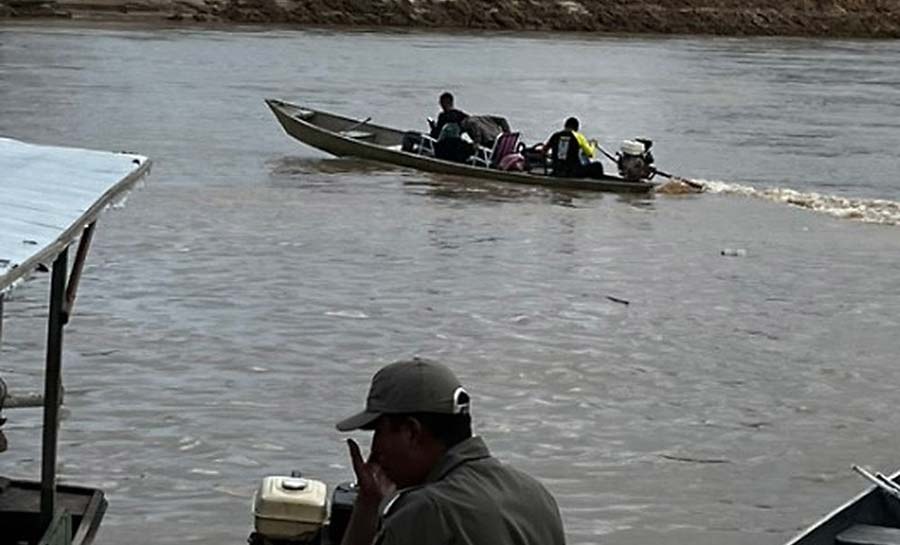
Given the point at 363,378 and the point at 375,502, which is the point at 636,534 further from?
the point at 375,502

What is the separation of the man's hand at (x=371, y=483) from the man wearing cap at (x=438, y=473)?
105 mm

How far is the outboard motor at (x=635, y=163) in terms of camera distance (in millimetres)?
25237

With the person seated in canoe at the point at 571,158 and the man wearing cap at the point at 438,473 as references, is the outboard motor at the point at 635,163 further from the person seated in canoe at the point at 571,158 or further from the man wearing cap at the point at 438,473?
the man wearing cap at the point at 438,473

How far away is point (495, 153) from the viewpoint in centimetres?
2541

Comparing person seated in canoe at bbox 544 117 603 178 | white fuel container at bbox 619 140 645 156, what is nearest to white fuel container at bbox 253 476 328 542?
person seated in canoe at bbox 544 117 603 178

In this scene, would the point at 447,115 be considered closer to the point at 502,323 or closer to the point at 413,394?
the point at 502,323

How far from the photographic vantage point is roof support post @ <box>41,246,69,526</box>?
622cm

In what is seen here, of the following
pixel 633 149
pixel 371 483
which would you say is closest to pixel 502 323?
pixel 633 149

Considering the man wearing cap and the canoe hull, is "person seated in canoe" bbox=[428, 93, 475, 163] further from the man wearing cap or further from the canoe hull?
the man wearing cap

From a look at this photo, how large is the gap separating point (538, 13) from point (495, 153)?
54332 millimetres

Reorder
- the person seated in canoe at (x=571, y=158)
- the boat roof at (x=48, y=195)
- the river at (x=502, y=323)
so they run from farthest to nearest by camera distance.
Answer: the person seated in canoe at (x=571, y=158) < the river at (x=502, y=323) < the boat roof at (x=48, y=195)

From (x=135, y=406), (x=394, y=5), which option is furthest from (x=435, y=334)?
(x=394, y=5)

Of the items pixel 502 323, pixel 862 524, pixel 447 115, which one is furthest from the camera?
pixel 447 115

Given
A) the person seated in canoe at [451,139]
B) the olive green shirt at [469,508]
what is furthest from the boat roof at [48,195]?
the person seated in canoe at [451,139]
